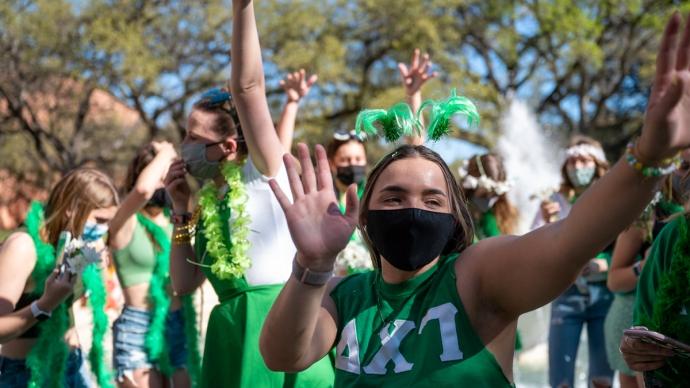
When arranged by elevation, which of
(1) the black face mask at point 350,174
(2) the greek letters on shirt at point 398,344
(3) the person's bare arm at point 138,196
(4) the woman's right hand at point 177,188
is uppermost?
(1) the black face mask at point 350,174

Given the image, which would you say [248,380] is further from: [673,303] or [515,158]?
Result: [515,158]

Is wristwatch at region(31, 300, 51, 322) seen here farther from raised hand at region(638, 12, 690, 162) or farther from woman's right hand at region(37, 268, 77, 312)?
raised hand at region(638, 12, 690, 162)

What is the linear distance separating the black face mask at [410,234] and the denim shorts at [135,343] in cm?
309

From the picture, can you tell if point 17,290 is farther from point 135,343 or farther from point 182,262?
point 135,343

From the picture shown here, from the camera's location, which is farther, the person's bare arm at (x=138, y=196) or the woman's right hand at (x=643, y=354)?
the person's bare arm at (x=138, y=196)

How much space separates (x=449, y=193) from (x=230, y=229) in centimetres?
132

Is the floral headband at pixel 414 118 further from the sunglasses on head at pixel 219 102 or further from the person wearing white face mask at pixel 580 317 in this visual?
the person wearing white face mask at pixel 580 317

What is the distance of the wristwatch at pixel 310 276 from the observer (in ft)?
5.77

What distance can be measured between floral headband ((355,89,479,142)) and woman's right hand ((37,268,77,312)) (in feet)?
5.54

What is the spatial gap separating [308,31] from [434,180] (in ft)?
65.2

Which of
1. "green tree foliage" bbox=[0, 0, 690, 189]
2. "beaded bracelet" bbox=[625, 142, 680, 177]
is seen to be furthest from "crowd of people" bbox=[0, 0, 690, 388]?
"green tree foliage" bbox=[0, 0, 690, 189]

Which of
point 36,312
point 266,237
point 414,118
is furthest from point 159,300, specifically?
point 414,118

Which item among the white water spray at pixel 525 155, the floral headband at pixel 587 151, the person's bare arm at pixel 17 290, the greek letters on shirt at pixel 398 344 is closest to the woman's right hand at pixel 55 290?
the person's bare arm at pixel 17 290

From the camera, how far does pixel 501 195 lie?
580 centimetres
